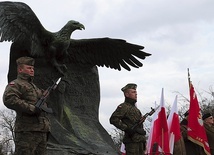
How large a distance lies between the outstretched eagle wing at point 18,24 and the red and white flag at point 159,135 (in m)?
2.68

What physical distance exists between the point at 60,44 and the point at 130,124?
1.67m

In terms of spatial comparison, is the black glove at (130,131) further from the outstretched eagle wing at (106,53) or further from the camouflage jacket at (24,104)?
the camouflage jacket at (24,104)

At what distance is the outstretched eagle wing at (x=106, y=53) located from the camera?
24.2ft

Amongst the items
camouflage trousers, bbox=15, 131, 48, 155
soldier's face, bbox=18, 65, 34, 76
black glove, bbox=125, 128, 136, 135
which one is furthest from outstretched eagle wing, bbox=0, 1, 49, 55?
camouflage trousers, bbox=15, 131, 48, 155

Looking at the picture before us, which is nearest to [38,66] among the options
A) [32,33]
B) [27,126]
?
[32,33]

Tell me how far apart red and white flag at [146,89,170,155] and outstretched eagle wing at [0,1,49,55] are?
2684 mm

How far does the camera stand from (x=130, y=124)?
7.10m

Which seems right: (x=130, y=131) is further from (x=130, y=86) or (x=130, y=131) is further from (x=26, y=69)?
(x=26, y=69)

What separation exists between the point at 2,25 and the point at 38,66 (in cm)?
94

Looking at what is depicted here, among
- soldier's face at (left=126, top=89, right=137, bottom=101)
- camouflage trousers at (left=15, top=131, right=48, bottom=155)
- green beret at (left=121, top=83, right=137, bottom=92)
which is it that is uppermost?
green beret at (left=121, top=83, right=137, bottom=92)

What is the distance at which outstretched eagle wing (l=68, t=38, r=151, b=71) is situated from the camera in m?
7.38

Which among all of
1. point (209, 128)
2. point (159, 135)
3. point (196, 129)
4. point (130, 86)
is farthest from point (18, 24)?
point (209, 128)

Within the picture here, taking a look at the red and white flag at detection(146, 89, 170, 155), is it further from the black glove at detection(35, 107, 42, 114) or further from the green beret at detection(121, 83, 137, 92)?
the black glove at detection(35, 107, 42, 114)

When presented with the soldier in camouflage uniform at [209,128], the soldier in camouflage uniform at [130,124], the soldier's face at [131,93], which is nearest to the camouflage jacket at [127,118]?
the soldier in camouflage uniform at [130,124]
